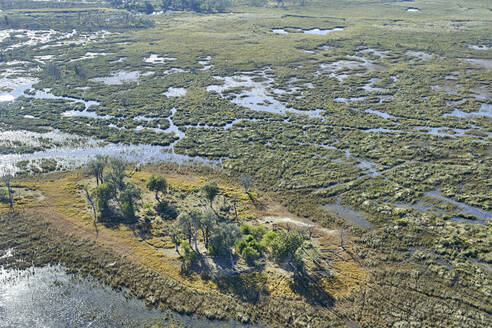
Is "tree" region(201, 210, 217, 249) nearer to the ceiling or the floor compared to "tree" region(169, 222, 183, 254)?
nearer to the ceiling

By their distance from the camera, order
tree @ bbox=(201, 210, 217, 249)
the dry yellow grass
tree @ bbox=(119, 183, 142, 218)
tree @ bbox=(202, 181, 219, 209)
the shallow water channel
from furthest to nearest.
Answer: tree @ bbox=(202, 181, 219, 209)
tree @ bbox=(119, 183, 142, 218)
tree @ bbox=(201, 210, 217, 249)
the dry yellow grass
the shallow water channel

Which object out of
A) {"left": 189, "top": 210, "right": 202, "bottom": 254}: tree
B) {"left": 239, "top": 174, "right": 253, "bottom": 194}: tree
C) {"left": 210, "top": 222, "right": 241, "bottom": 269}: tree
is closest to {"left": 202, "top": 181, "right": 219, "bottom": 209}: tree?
{"left": 239, "top": 174, "right": 253, "bottom": 194}: tree

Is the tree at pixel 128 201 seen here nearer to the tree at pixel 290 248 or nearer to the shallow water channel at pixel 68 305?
the shallow water channel at pixel 68 305

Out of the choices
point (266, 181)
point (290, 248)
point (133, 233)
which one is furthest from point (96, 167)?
point (290, 248)

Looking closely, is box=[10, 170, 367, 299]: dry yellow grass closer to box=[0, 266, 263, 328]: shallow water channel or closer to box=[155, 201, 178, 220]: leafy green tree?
box=[155, 201, 178, 220]: leafy green tree

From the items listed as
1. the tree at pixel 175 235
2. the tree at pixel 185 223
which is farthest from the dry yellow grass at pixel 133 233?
the tree at pixel 185 223

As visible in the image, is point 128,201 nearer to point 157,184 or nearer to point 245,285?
point 157,184
